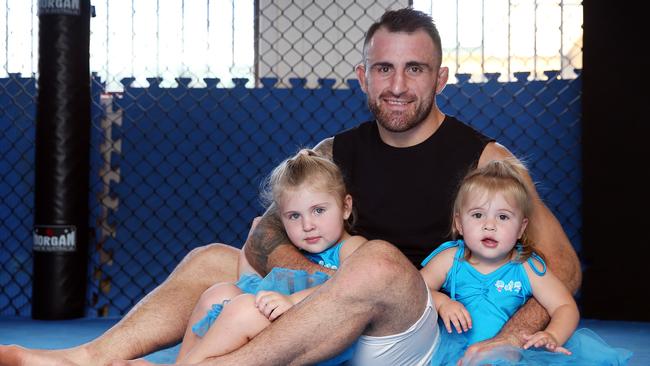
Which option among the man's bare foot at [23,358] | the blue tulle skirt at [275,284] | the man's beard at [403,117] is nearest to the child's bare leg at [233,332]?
the blue tulle skirt at [275,284]

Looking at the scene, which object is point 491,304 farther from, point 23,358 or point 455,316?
point 23,358

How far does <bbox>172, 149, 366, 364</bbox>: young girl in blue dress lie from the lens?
2.02 meters

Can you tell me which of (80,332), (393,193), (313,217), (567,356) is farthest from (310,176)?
(80,332)

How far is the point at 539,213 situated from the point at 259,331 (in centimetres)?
77

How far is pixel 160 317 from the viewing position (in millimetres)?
2268

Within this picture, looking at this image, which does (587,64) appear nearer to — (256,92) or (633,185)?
(633,185)

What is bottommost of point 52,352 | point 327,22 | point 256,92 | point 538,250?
point 52,352

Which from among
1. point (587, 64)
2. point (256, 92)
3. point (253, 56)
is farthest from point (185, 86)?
point (253, 56)

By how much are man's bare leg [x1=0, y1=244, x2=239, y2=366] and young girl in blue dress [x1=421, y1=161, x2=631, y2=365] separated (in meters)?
0.59

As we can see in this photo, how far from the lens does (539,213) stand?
7.20ft

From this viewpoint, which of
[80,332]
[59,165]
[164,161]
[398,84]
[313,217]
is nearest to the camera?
[313,217]

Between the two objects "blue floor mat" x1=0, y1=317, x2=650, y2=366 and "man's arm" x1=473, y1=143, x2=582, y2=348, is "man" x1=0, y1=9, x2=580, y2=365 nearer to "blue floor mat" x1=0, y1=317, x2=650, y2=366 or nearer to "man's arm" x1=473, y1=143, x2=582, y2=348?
"man's arm" x1=473, y1=143, x2=582, y2=348

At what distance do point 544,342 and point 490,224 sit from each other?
0.29m

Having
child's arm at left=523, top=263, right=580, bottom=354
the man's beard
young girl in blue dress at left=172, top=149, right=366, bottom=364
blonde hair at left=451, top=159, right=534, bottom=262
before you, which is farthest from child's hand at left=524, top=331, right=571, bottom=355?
the man's beard
